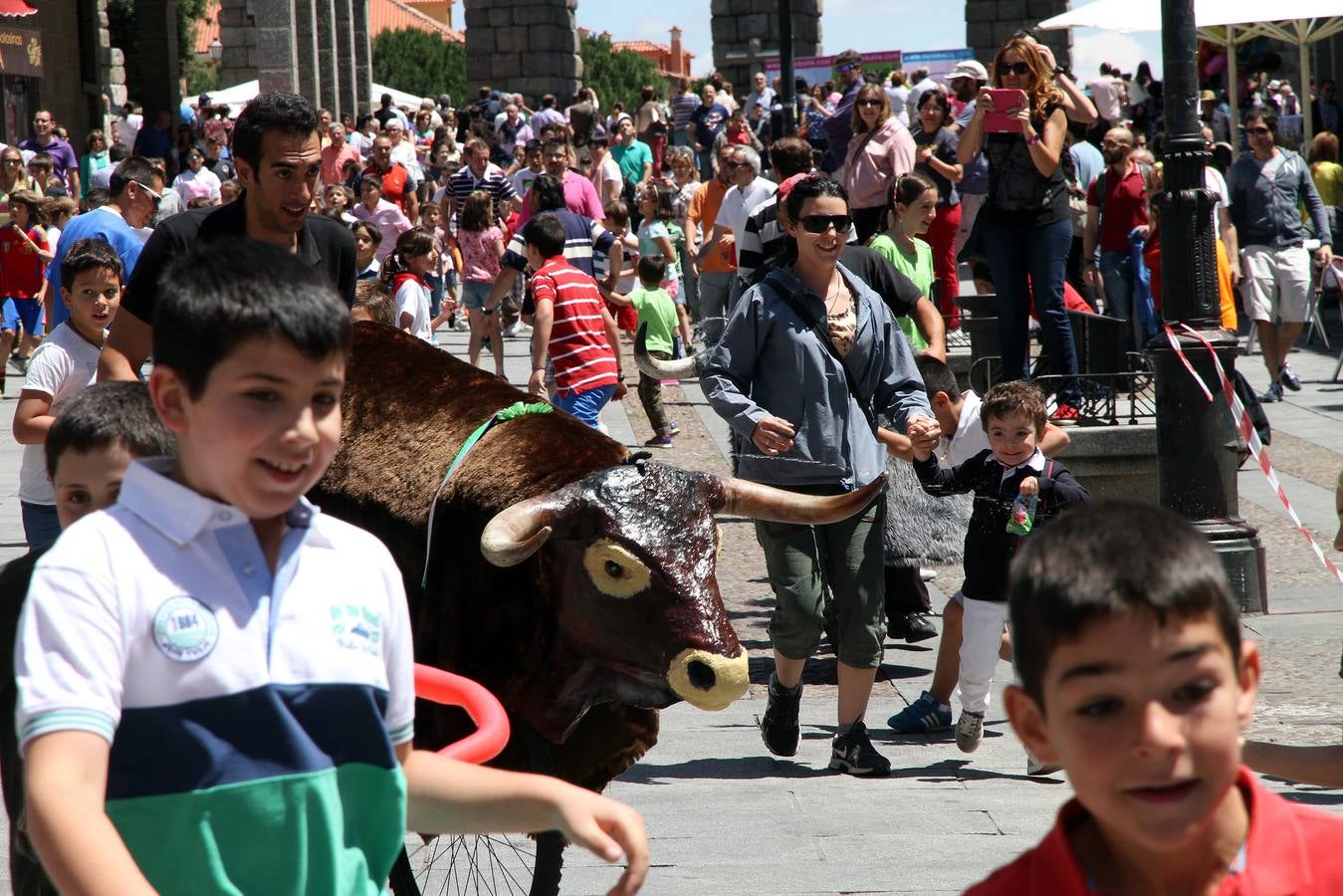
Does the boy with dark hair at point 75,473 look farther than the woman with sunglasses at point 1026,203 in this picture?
No

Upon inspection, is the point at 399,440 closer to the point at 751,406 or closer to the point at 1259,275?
the point at 751,406

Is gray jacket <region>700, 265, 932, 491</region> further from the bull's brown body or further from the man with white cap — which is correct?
the man with white cap

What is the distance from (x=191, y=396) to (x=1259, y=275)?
13800 mm

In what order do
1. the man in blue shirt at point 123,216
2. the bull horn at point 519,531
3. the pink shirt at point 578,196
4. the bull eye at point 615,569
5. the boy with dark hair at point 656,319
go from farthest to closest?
the pink shirt at point 578,196 → the boy with dark hair at point 656,319 → the man in blue shirt at point 123,216 → the bull eye at point 615,569 → the bull horn at point 519,531

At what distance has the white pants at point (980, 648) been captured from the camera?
6.48 m

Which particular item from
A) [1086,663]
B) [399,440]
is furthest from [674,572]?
[1086,663]

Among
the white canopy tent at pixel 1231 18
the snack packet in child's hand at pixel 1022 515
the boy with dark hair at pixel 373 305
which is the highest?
the white canopy tent at pixel 1231 18

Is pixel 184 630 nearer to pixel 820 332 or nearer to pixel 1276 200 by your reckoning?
pixel 820 332

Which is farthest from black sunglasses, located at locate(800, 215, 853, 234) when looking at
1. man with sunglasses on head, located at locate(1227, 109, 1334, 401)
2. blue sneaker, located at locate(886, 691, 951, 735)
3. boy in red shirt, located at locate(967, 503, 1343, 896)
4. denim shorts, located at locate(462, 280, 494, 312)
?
denim shorts, located at locate(462, 280, 494, 312)

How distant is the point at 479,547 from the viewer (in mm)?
4770

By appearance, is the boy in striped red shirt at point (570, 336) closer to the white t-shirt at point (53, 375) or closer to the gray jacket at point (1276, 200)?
the white t-shirt at point (53, 375)

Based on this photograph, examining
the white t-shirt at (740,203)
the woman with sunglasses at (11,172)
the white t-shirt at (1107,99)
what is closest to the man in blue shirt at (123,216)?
the white t-shirt at (740,203)

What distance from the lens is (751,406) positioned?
20.9 ft

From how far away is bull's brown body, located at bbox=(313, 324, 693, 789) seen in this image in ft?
15.6
